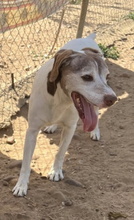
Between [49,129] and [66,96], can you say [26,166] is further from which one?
[49,129]

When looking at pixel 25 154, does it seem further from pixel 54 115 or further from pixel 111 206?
pixel 111 206

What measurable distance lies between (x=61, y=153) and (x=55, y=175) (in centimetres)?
18

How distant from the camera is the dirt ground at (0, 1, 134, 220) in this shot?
3.03 m

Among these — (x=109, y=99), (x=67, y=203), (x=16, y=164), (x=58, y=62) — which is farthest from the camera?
(x=16, y=164)

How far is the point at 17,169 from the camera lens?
355 centimetres

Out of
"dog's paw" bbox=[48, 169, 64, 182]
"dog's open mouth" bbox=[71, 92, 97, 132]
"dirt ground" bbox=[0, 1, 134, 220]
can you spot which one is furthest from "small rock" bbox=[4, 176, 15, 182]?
"dog's open mouth" bbox=[71, 92, 97, 132]

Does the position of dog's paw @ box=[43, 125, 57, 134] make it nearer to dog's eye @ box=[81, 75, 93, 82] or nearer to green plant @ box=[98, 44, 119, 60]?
dog's eye @ box=[81, 75, 93, 82]

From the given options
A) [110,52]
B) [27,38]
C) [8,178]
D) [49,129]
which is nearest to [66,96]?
[8,178]

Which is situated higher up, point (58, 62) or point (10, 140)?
point (58, 62)

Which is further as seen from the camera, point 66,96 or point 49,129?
point 49,129

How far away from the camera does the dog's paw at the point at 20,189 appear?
3168 millimetres

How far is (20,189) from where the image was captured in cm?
318

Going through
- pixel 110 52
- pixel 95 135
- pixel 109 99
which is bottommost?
pixel 110 52

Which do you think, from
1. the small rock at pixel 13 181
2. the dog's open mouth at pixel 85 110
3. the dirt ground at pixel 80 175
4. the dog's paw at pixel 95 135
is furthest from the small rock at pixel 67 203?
the dog's paw at pixel 95 135
